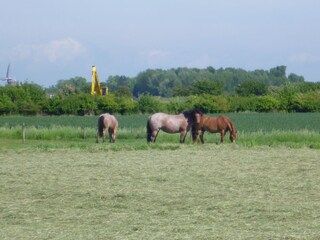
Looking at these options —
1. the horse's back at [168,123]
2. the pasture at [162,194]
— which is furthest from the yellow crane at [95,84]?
the pasture at [162,194]

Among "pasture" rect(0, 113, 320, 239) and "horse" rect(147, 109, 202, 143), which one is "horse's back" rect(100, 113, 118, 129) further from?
"pasture" rect(0, 113, 320, 239)

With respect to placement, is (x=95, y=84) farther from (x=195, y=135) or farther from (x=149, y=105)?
(x=195, y=135)

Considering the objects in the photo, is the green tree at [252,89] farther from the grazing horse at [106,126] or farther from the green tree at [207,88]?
the grazing horse at [106,126]

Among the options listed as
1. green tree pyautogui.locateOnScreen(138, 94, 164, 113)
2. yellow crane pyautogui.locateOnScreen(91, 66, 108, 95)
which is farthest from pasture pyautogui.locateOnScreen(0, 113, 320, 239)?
yellow crane pyautogui.locateOnScreen(91, 66, 108, 95)

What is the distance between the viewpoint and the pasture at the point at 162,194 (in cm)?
856

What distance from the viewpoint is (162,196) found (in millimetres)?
11172

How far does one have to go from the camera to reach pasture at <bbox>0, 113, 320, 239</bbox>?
8.56 metres

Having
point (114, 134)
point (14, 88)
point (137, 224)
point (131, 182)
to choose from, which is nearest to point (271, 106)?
point (14, 88)

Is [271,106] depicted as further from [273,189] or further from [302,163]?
[273,189]

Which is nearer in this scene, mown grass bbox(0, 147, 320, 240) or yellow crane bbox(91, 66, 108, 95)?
mown grass bbox(0, 147, 320, 240)

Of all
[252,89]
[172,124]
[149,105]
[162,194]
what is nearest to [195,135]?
[172,124]

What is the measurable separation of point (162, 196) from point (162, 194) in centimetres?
19

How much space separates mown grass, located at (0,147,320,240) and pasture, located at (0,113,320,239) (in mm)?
13

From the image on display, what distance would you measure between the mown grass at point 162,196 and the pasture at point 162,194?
13mm
